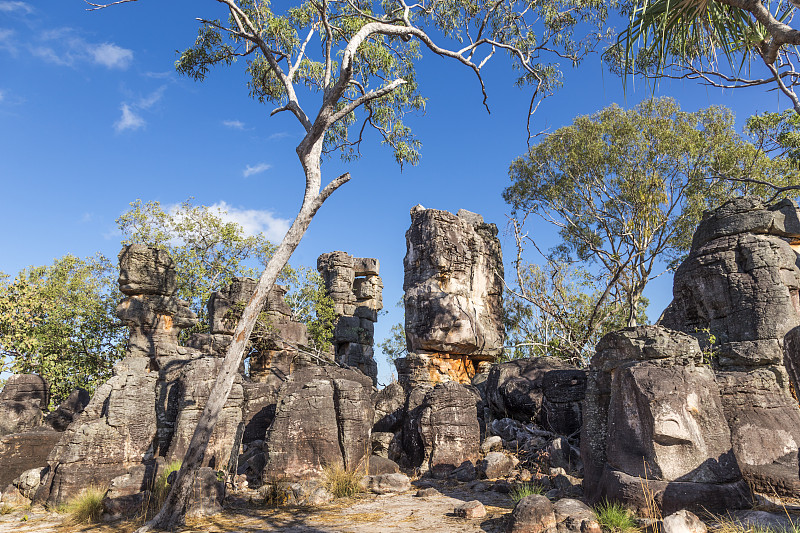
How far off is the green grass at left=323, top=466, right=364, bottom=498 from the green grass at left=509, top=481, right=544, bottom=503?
2.37 metres

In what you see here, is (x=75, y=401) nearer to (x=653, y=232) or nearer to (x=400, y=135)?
(x=400, y=135)

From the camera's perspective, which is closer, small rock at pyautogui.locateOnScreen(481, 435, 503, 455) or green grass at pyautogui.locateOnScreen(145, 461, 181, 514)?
green grass at pyautogui.locateOnScreen(145, 461, 181, 514)

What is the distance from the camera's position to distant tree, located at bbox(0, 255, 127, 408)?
15492 mm

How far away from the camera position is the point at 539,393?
39.1ft

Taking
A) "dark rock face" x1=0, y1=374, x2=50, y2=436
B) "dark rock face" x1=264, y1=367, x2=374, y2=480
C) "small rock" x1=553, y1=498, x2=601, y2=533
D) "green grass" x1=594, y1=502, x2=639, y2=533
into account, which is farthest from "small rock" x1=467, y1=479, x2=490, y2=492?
"dark rock face" x1=0, y1=374, x2=50, y2=436

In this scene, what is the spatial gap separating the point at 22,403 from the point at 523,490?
10584mm

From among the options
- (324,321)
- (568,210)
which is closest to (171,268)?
(324,321)

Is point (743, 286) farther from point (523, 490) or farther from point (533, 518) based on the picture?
point (533, 518)

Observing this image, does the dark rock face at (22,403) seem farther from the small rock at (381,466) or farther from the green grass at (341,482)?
the small rock at (381,466)

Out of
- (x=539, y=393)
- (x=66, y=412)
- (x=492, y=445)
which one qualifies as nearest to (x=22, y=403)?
(x=66, y=412)

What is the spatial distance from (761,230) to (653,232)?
400 inches

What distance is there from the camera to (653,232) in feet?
67.7

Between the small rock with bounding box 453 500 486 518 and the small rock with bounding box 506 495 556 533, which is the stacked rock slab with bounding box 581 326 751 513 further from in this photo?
the small rock with bounding box 453 500 486 518

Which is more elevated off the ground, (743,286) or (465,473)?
(743,286)
